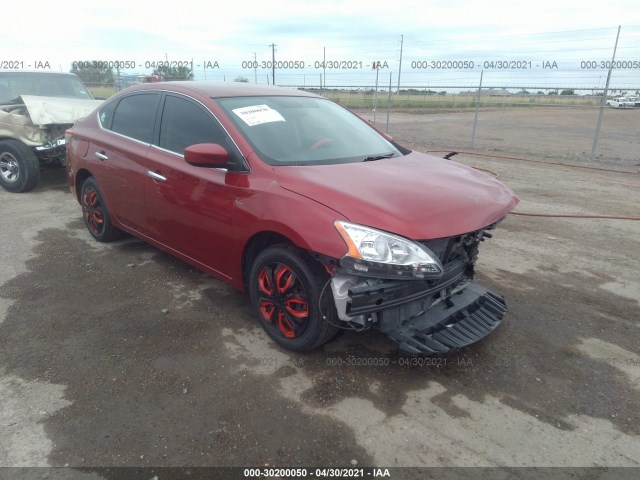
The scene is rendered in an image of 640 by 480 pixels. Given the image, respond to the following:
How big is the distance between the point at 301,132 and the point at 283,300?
134 cm

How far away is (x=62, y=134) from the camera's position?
273 inches

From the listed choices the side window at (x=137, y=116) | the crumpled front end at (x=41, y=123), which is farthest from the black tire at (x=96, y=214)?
the crumpled front end at (x=41, y=123)

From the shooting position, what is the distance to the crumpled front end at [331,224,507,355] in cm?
262

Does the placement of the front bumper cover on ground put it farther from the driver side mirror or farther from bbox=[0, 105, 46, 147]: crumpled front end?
bbox=[0, 105, 46, 147]: crumpled front end

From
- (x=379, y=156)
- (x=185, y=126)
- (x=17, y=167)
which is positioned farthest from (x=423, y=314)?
(x=17, y=167)

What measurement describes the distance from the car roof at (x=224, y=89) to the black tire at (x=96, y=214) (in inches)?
48.2

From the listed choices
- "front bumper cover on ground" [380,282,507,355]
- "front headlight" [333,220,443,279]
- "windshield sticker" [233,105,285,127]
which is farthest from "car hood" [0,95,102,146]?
"front bumper cover on ground" [380,282,507,355]

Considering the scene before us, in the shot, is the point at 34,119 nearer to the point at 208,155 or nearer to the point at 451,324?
the point at 208,155

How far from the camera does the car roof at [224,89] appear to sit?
3.75 meters

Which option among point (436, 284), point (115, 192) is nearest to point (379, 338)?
point (436, 284)

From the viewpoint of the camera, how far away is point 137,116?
4.27m

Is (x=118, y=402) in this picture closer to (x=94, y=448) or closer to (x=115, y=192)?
(x=94, y=448)

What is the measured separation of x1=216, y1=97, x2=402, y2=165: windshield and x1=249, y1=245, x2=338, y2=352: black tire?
2.30ft

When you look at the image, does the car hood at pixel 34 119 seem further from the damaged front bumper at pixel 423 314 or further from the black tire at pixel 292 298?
the damaged front bumper at pixel 423 314
